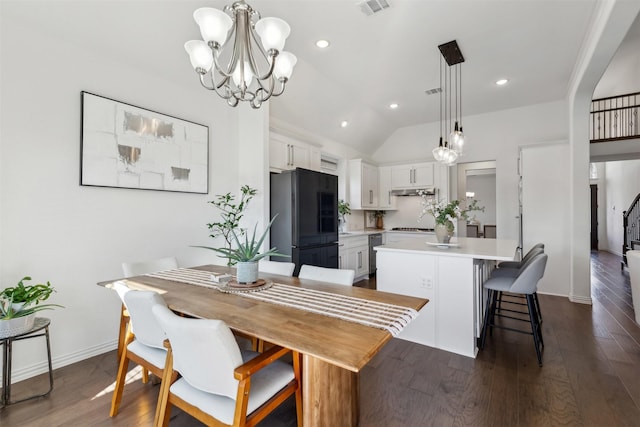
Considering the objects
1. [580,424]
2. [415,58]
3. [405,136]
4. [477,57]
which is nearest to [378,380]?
[580,424]

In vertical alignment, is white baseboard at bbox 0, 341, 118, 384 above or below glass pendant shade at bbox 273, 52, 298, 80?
below

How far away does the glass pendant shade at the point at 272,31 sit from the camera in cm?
157

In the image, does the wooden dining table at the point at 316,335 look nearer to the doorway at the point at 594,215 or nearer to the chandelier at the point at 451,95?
the chandelier at the point at 451,95

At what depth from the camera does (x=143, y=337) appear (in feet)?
5.06

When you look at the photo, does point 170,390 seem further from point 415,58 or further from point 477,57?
point 477,57

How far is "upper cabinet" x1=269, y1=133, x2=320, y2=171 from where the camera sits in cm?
378

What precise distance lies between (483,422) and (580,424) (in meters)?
0.53

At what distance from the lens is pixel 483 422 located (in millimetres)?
1638

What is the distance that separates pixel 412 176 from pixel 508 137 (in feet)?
5.69

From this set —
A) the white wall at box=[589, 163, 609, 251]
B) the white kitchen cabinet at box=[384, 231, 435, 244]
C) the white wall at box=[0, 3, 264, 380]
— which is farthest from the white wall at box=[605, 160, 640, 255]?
the white wall at box=[0, 3, 264, 380]

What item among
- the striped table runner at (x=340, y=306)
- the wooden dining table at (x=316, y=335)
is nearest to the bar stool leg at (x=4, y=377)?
the wooden dining table at (x=316, y=335)

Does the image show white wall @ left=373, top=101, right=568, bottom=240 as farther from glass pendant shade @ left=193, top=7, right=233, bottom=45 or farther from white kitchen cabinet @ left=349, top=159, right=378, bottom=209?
glass pendant shade @ left=193, top=7, right=233, bottom=45

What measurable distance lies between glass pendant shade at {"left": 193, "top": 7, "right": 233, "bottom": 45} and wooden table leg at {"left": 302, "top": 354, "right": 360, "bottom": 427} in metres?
1.68

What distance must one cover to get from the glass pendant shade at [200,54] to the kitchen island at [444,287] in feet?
6.96
